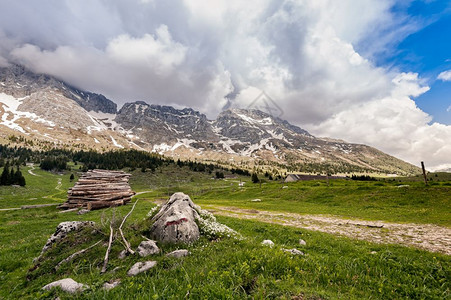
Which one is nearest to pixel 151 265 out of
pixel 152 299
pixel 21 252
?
pixel 152 299

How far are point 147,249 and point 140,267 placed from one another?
156cm

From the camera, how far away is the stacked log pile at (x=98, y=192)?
3943 cm

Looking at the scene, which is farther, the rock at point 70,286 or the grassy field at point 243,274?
the rock at point 70,286

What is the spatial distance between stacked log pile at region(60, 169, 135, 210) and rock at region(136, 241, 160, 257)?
3589 centimetres

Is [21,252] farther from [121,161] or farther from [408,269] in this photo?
[121,161]

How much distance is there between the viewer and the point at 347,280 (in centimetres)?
680

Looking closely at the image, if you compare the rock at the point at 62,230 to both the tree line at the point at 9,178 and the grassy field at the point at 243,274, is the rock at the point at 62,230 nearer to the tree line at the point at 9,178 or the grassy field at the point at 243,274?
the grassy field at the point at 243,274

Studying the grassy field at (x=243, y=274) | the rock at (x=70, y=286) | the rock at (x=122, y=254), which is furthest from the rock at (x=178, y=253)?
the rock at (x=70, y=286)

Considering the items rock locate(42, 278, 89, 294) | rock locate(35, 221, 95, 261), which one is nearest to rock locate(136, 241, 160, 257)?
rock locate(42, 278, 89, 294)

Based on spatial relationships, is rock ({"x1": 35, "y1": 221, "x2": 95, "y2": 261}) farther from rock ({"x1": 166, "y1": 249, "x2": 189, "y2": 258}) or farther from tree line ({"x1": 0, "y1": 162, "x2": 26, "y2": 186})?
tree line ({"x1": 0, "y1": 162, "x2": 26, "y2": 186})

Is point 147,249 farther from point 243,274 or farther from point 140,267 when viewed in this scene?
point 243,274

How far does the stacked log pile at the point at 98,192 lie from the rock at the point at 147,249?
35.9 m

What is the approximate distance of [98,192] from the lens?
135 feet

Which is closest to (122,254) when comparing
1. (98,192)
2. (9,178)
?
(98,192)
